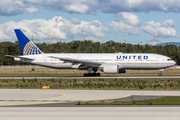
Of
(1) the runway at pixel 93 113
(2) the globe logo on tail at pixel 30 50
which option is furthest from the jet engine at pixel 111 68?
(1) the runway at pixel 93 113

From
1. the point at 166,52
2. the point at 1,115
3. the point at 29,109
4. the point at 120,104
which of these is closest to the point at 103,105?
the point at 120,104

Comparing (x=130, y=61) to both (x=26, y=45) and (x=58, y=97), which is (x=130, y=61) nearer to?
(x=26, y=45)

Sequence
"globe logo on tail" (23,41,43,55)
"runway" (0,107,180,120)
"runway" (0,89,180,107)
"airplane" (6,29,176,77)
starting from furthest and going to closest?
"globe logo on tail" (23,41,43,55) → "airplane" (6,29,176,77) → "runway" (0,89,180,107) → "runway" (0,107,180,120)

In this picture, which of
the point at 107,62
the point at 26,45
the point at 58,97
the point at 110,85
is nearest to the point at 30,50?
the point at 26,45

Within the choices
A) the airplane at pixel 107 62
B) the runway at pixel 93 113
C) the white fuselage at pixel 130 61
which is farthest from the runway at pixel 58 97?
the white fuselage at pixel 130 61

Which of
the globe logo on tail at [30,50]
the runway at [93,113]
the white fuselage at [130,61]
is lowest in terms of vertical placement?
the runway at [93,113]

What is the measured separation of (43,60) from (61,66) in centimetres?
377

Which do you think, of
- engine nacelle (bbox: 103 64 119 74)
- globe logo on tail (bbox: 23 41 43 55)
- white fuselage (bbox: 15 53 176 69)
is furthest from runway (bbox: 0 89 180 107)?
globe logo on tail (bbox: 23 41 43 55)

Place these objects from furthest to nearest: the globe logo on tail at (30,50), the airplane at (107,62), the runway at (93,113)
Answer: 1. the globe logo on tail at (30,50)
2. the airplane at (107,62)
3. the runway at (93,113)

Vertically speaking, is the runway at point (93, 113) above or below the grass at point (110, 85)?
above

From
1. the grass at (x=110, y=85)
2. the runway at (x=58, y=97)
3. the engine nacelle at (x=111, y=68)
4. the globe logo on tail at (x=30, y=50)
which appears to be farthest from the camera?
the globe logo on tail at (x=30, y=50)

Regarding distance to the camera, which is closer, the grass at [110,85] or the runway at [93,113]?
the runway at [93,113]

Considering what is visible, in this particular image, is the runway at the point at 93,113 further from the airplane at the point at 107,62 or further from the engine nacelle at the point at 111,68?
the airplane at the point at 107,62

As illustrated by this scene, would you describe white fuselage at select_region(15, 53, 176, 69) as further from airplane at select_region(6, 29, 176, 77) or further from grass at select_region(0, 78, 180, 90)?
grass at select_region(0, 78, 180, 90)
